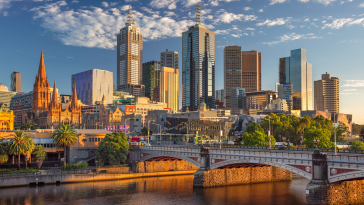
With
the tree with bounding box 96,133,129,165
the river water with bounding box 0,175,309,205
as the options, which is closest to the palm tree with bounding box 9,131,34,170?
the river water with bounding box 0,175,309,205

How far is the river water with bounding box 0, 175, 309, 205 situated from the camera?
6925 cm

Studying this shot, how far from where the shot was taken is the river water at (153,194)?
69.2 metres

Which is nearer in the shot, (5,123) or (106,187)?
(106,187)

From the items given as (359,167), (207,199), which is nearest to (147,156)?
(207,199)

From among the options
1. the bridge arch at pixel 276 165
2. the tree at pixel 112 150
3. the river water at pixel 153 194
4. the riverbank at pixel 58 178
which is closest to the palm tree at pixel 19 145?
the riverbank at pixel 58 178

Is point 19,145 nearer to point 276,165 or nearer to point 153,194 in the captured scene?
point 153,194

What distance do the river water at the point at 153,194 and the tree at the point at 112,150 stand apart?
13000 mm

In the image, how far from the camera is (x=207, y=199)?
70.5 metres

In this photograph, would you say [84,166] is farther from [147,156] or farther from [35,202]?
[35,202]

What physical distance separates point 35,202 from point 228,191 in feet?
133

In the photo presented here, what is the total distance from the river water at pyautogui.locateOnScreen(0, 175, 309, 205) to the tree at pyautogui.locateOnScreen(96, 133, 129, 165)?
42.7 feet

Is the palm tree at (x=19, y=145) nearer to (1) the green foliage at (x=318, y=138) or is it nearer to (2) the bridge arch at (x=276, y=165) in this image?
(2) the bridge arch at (x=276, y=165)

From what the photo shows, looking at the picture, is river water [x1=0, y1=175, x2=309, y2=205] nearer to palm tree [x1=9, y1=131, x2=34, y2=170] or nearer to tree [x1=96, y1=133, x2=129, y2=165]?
tree [x1=96, y1=133, x2=129, y2=165]

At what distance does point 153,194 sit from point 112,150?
104 feet
